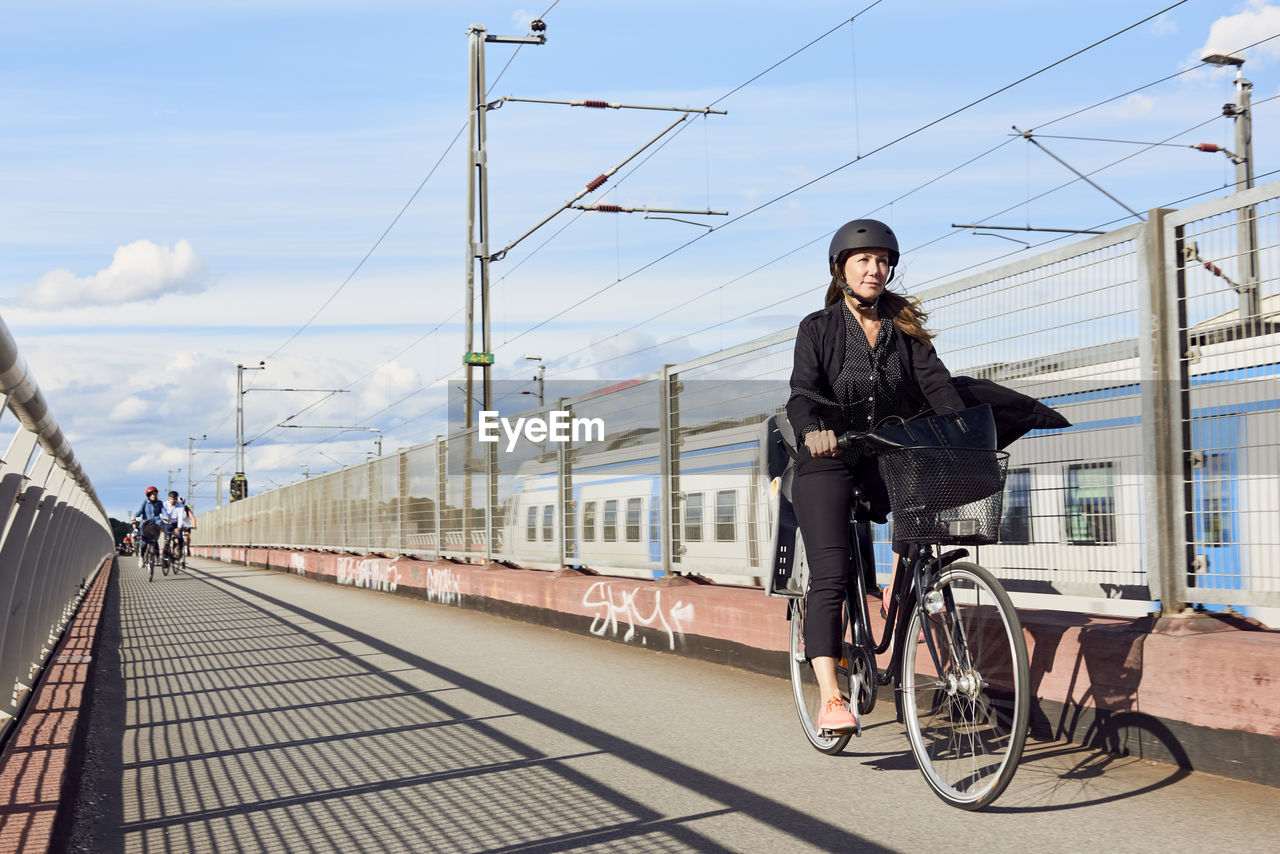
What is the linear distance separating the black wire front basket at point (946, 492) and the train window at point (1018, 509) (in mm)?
1606

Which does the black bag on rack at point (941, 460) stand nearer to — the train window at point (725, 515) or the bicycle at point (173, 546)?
the train window at point (725, 515)

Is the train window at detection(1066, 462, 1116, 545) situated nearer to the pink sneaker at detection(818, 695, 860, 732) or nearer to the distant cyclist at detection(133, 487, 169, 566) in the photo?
the pink sneaker at detection(818, 695, 860, 732)

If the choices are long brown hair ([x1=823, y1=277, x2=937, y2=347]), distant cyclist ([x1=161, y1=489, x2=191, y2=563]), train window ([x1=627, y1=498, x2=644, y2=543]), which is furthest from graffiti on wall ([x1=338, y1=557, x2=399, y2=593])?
long brown hair ([x1=823, y1=277, x2=937, y2=347])

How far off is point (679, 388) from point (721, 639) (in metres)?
2.00

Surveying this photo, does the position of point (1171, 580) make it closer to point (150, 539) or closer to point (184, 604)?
point (184, 604)

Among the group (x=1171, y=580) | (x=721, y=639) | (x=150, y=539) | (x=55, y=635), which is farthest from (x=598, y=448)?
(x=150, y=539)

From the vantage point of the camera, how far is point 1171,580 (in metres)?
A: 4.84

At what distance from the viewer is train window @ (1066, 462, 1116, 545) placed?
16.8ft

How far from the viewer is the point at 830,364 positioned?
4.67m

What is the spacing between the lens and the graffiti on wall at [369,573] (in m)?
18.2

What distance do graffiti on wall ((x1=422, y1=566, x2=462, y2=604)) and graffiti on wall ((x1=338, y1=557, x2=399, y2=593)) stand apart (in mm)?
2090

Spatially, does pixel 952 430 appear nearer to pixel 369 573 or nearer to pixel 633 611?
pixel 633 611

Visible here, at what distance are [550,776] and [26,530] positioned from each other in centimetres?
281

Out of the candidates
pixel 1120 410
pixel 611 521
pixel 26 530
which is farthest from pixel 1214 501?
pixel 611 521
